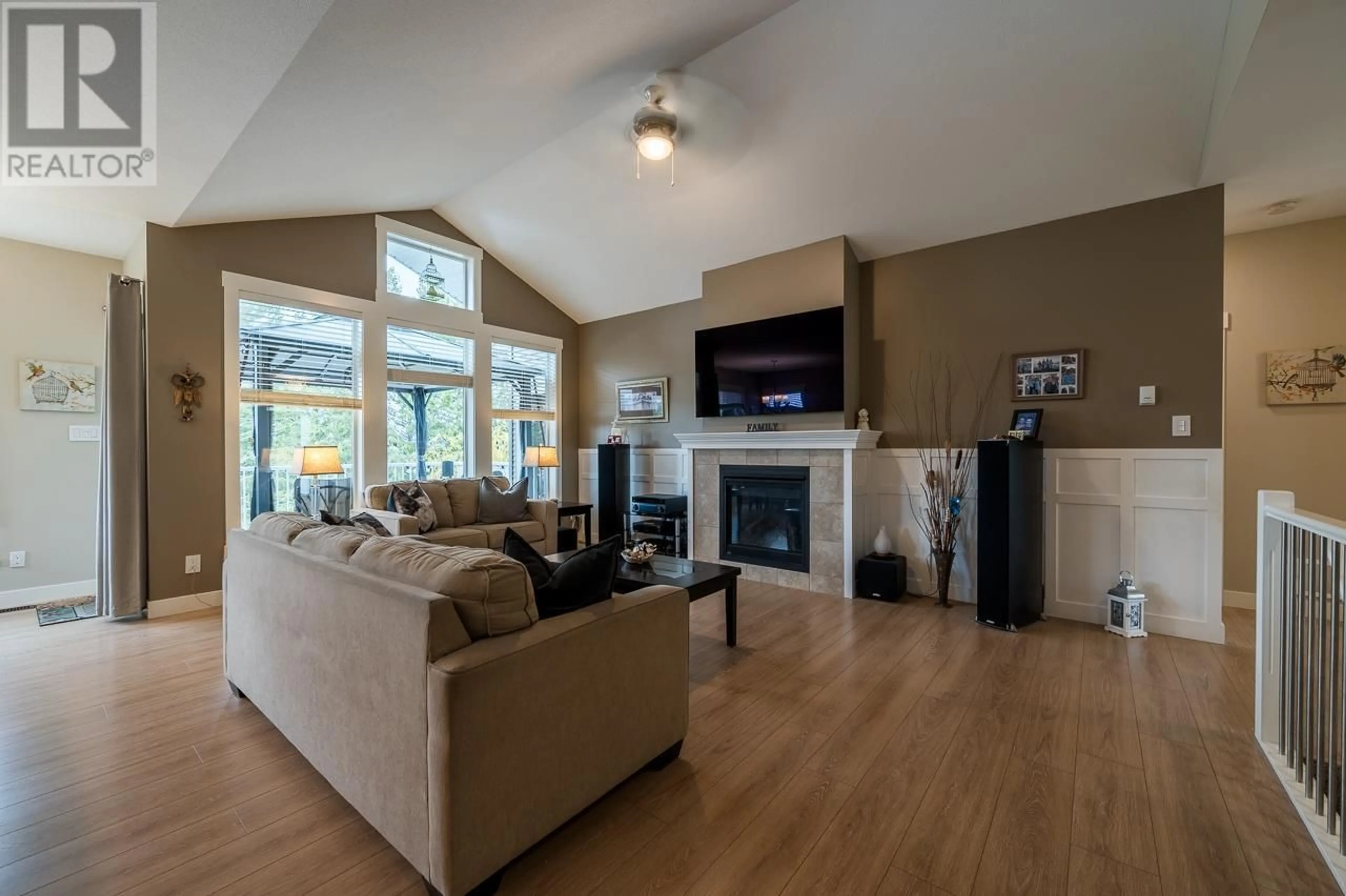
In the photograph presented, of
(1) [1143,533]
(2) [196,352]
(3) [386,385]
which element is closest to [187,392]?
(2) [196,352]

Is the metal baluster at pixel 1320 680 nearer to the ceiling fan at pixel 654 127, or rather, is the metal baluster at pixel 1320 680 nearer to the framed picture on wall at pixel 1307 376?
the framed picture on wall at pixel 1307 376

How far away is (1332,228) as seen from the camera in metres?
3.49

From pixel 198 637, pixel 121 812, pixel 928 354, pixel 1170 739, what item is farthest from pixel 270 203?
pixel 1170 739

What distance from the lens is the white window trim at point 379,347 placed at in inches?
157

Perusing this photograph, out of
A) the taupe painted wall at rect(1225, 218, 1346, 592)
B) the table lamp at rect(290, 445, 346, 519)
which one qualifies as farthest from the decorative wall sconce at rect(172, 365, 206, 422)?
the taupe painted wall at rect(1225, 218, 1346, 592)

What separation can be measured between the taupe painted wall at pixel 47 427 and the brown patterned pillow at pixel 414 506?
2.05m

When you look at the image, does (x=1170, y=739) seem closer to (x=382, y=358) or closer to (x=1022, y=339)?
(x=1022, y=339)

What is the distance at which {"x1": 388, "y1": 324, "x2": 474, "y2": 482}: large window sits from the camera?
5035mm

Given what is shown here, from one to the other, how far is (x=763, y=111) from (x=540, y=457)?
375cm

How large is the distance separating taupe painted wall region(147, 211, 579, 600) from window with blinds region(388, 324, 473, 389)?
2.39 ft

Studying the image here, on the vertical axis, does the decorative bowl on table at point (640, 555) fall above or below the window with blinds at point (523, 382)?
below

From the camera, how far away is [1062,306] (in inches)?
143

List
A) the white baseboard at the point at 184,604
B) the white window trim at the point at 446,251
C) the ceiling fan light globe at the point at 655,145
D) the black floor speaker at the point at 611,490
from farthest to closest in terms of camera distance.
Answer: the black floor speaker at the point at 611,490 < the white window trim at the point at 446,251 < the white baseboard at the point at 184,604 < the ceiling fan light globe at the point at 655,145

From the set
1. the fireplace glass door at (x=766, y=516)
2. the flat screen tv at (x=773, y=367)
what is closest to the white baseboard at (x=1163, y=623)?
the fireplace glass door at (x=766, y=516)
